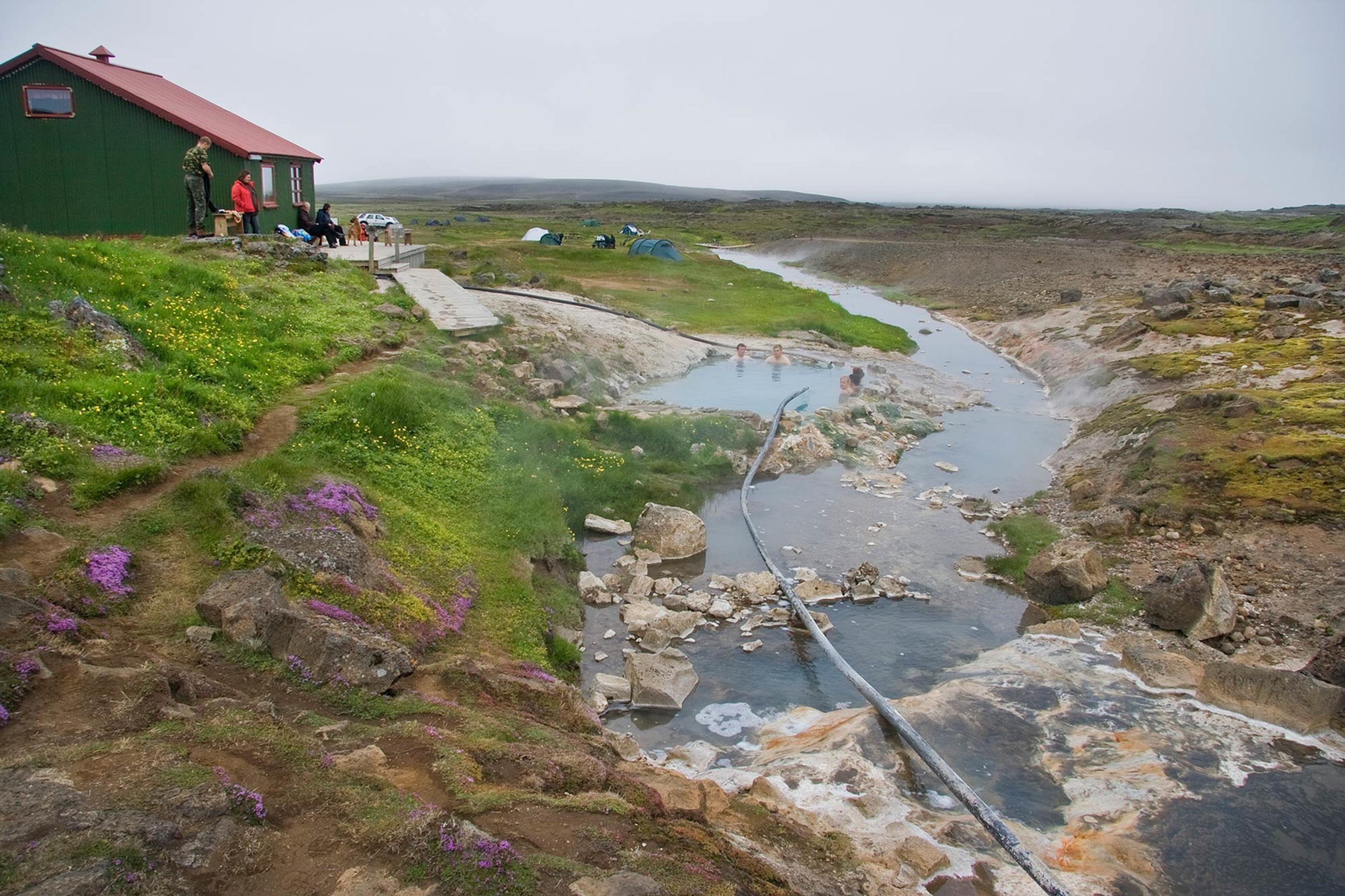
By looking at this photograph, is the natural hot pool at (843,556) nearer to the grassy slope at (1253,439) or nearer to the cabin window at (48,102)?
the grassy slope at (1253,439)

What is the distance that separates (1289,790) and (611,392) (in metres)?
19.0

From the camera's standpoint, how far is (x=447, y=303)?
24641mm

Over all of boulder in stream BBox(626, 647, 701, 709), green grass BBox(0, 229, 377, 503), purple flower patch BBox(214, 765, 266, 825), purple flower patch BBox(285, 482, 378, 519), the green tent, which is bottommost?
boulder in stream BBox(626, 647, 701, 709)

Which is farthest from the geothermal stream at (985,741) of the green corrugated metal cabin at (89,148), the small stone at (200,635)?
the green corrugated metal cabin at (89,148)

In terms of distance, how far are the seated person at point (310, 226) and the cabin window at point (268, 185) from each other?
1646mm

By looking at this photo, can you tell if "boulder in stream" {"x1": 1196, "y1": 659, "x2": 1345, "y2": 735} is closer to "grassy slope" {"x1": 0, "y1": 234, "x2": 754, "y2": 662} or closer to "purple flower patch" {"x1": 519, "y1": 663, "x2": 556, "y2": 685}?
"purple flower patch" {"x1": 519, "y1": 663, "x2": 556, "y2": 685}

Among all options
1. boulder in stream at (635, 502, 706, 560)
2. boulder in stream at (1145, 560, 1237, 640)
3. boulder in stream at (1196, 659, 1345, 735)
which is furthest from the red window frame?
boulder in stream at (1196, 659, 1345, 735)

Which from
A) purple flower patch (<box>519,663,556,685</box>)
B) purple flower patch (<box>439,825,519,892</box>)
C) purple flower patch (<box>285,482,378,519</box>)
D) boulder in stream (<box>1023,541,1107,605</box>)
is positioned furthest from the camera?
boulder in stream (<box>1023,541,1107,605</box>)

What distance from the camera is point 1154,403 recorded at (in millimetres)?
23734

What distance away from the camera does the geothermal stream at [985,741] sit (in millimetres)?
8609

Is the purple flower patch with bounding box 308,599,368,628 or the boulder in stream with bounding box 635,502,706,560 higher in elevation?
the purple flower patch with bounding box 308,599,368,628

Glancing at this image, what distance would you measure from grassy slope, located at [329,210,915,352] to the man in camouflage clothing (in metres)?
12.6

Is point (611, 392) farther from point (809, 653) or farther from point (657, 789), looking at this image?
point (657, 789)

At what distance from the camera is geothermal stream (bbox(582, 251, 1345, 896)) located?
8.61m
